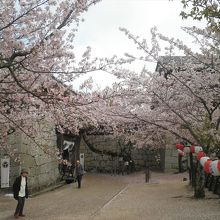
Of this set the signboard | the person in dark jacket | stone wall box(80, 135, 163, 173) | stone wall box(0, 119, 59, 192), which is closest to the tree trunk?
stone wall box(0, 119, 59, 192)

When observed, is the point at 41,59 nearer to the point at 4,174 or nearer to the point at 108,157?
the point at 4,174

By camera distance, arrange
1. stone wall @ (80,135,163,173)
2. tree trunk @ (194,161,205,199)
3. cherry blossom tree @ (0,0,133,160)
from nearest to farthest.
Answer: cherry blossom tree @ (0,0,133,160)
tree trunk @ (194,161,205,199)
stone wall @ (80,135,163,173)

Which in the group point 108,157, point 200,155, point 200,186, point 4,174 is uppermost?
point 200,155

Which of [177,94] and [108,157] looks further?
[108,157]

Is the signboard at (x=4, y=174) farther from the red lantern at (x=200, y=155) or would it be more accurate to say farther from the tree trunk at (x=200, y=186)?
the red lantern at (x=200, y=155)

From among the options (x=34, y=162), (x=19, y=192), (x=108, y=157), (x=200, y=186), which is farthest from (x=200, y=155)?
(x=108, y=157)

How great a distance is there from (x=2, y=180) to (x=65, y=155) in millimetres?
9421

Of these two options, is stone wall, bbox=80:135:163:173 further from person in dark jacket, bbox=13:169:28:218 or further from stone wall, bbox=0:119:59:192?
person in dark jacket, bbox=13:169:28:218

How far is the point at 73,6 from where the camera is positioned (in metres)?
6.87

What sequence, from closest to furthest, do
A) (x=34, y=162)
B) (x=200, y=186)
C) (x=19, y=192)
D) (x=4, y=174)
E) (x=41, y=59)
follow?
1. (x=41, y=59)
2. (x=19, y=192)
3. (x=200, y=186)
4. (x=4, y=174)
5. (x=34, y=162)

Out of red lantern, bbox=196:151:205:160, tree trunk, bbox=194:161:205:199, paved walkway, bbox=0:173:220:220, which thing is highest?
red lantern, bbox=196:151:205:160

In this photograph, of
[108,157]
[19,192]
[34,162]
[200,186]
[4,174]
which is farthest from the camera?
[108,157]

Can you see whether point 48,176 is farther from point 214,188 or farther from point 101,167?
point 101,167

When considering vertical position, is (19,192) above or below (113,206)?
above
